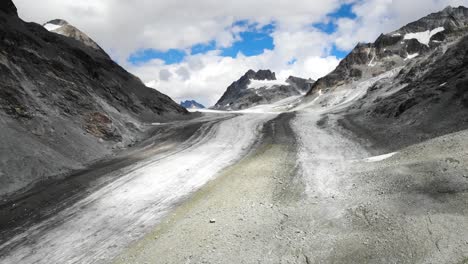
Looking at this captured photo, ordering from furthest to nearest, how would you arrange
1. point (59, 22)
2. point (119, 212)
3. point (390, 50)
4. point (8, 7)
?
1. point (390, 50)
2. point (59, 22)
3. point (8, 7)
4. point (119, 212)

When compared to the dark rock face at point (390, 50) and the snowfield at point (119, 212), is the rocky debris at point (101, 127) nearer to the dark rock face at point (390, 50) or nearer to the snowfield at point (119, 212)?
the snowfield at point (119, 212)

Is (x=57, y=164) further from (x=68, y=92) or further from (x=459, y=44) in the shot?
(x=459, y=44)

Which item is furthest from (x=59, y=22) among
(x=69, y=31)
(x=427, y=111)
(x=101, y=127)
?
(x=427, y=111)

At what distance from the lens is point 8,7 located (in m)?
34.2

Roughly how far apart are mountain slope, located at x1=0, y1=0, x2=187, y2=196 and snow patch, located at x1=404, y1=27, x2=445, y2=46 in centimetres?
7421

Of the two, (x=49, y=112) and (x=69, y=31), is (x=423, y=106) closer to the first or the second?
(x=49, y=112)

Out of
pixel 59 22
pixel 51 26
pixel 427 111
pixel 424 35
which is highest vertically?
pixel 59 22

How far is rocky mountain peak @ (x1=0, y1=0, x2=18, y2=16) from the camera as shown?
33.0 meters

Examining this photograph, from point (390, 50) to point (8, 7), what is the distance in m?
78.2

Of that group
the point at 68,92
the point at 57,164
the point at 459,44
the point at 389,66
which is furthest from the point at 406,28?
the point at 57,164

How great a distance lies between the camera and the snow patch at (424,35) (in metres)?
83.1

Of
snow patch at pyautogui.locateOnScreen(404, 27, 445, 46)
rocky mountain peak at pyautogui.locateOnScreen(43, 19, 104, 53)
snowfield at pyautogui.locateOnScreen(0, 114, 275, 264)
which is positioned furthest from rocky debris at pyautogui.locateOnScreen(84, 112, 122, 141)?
snow patch at pyautogui.locateOnScreen(404, 27, 445, 46)

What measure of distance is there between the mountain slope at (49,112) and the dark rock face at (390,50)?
184ft

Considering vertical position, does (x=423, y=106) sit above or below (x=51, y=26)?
below
